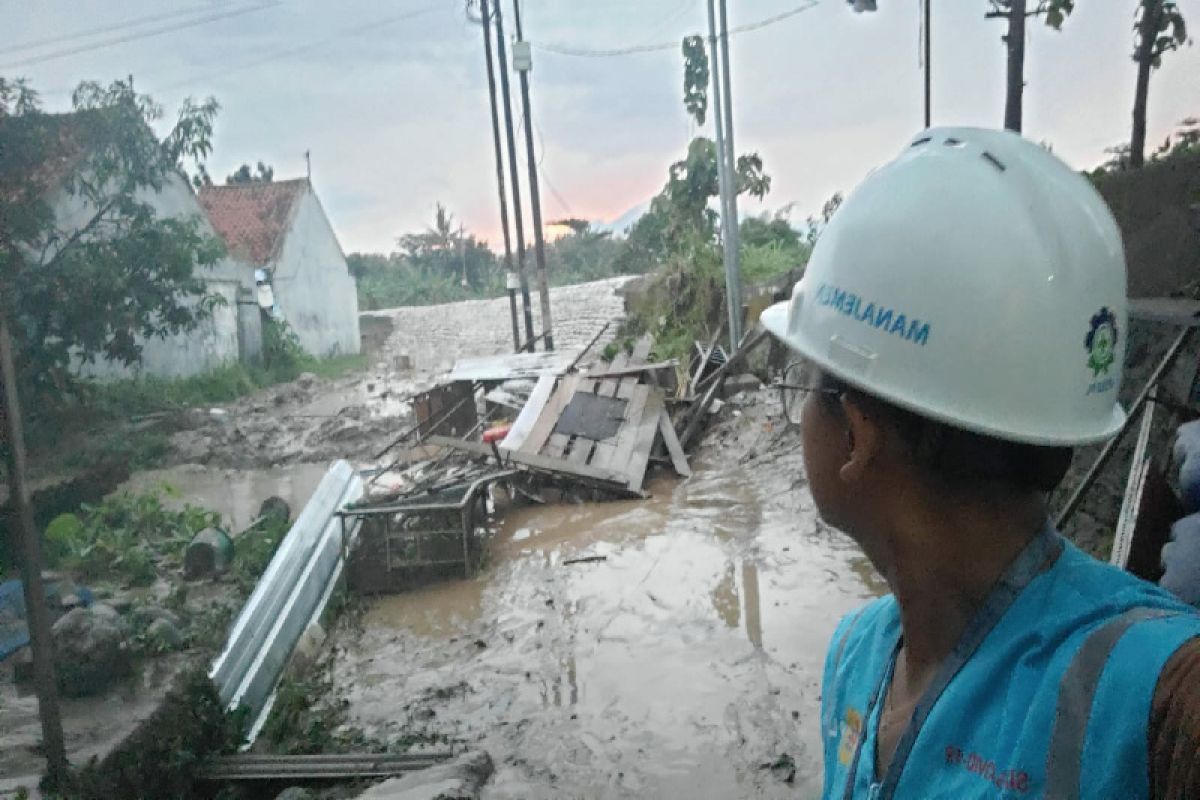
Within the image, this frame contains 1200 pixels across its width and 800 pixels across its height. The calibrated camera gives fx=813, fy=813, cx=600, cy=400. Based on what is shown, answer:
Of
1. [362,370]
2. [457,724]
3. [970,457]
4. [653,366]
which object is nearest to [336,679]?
[457,724]

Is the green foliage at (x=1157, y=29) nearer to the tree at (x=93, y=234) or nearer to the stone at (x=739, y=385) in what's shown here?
the stone at (x=739, y=385)

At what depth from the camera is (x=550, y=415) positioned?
380 inches

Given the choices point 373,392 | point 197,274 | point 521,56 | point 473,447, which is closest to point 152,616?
point 197,274

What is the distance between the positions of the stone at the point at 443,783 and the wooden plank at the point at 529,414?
525cm

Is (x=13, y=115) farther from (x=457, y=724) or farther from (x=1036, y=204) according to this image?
(x=1036, y=204)

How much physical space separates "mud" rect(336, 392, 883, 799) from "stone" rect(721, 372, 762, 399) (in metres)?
2.92

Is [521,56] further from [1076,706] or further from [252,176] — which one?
[1076,706]

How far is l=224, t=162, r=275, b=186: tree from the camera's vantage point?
53.3 feet

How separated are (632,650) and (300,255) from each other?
13.7 m

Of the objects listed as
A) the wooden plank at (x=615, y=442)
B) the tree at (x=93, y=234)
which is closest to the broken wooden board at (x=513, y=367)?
the wooden plank at (x=615, y=442)

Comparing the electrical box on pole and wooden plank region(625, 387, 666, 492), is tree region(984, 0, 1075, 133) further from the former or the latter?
the electrical box on pole

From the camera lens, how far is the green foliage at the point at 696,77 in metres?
15.7

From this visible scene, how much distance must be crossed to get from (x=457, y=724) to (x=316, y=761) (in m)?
0.92

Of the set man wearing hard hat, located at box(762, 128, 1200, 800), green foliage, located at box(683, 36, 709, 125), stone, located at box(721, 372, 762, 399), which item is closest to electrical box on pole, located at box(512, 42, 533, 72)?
green foliage, located at box(683, 36, 709, 125)
